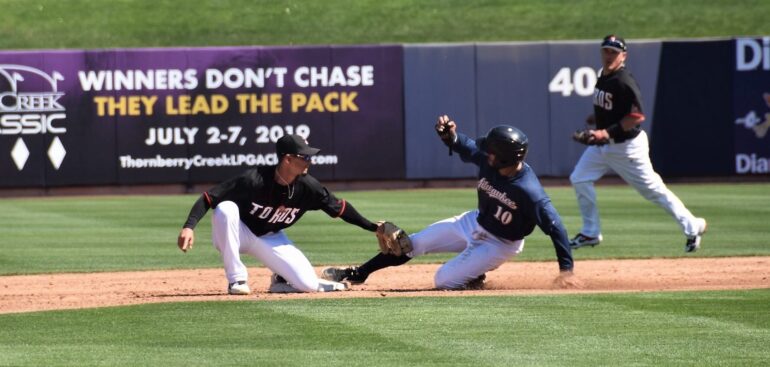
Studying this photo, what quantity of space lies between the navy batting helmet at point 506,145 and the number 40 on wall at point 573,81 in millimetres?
13854

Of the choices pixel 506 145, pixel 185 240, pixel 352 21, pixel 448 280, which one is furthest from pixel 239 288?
pixel 352 21

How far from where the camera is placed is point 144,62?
22.7m

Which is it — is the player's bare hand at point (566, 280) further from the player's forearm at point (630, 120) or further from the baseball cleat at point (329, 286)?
the player's forearm at point (630, 120)

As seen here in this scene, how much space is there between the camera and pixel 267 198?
9719mm

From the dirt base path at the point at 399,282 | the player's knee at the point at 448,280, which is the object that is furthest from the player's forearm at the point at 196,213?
the player's knee at the point at 448,280

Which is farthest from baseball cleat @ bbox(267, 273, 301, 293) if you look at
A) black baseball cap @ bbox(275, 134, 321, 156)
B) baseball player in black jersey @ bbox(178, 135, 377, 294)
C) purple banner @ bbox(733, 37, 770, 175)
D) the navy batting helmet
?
purple banner @ bbox(733, 37, 770, 175)

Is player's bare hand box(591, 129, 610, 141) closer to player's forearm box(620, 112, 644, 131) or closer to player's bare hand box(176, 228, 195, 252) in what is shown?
player's forearm box(620, 112, 644, 131)

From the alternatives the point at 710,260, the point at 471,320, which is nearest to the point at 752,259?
the point at 710,260

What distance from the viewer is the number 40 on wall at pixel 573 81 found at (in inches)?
917

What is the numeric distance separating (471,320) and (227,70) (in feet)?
50.3

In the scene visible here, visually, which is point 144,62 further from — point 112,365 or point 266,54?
point 112,365

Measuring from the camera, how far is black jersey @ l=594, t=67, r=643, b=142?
12.1 metres

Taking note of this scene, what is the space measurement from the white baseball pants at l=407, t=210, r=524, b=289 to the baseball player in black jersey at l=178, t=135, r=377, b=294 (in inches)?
22.0

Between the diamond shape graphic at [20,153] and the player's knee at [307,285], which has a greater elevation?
the diamond shape graphic at [20,153]
